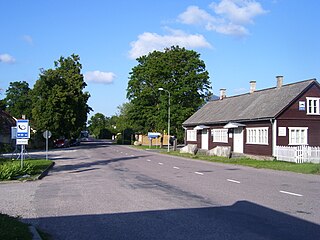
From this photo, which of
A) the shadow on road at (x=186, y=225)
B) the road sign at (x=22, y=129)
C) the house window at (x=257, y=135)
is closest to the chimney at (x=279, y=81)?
the house window at (x=257, y=135)

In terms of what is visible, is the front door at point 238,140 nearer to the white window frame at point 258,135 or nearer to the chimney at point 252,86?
the white window frame at point 258,135

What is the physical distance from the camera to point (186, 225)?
28.3 ft

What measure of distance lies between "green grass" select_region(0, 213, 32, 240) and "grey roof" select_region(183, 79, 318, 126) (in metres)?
27.7

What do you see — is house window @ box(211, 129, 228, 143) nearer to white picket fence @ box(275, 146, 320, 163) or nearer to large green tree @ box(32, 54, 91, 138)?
white picket fence @ box(275, 146, 320, 163)

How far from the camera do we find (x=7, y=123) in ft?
76.3

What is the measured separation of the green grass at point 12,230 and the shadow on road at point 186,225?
634 millimetres

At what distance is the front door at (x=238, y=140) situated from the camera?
3894 cm

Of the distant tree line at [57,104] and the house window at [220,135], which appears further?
the distant tree line at [57,104]

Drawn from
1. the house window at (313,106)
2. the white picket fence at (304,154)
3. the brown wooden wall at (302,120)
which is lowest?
the white picket fence at (304,154)

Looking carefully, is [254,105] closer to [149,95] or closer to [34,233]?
[149,95]

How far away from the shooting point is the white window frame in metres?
34.3

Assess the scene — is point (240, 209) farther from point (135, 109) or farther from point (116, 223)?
point (135, 109)

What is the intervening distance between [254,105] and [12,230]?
34383 millimetres

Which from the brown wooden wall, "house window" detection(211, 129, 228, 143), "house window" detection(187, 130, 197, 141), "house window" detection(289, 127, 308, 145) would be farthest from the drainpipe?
"house window" detection(187, 130, 197, 141)
